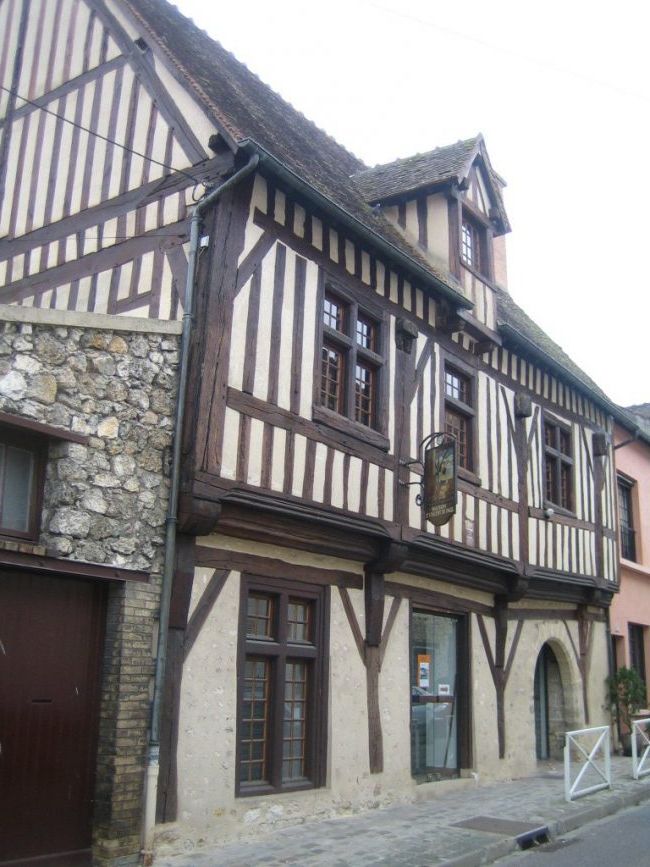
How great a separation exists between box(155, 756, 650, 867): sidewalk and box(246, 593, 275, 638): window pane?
1.71m

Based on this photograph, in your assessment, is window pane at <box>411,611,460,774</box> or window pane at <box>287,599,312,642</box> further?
window pane at <box>411,611,460,774</box>

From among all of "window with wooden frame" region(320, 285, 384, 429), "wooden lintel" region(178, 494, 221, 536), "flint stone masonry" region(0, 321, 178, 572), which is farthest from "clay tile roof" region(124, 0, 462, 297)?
"wooden lintel" region(178, 494, 221, 536)

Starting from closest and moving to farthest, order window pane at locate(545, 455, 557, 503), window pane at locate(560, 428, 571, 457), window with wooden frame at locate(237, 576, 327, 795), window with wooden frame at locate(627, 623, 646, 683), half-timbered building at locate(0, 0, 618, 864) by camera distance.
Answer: half-timbered building at locate(0, 0, 618, 864)
window with wooden frame at locate(237, 576, 327, 795)
window pane at locate(545, 455, 557, 503)
window pane at locate(560, 428, 571, 457)
window with wooden frame at locate(627, 623, 646, 683)

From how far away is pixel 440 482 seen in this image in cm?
944

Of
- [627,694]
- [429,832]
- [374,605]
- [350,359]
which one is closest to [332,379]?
[350,359]

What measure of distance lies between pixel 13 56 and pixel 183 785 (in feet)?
28.0

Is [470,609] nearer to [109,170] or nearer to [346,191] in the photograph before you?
[346,191]

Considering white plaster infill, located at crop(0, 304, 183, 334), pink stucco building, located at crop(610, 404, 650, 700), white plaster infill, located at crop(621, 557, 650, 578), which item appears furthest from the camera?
white plaster infill, located at crop(621, 557, 650, 578)

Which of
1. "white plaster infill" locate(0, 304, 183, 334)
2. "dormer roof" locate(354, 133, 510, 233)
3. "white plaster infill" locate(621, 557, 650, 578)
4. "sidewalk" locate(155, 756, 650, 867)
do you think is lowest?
"sidewalk" locate(155, 756, 650, 867)

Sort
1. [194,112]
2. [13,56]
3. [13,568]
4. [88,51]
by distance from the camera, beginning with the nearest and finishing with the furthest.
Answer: [13,568] → [194,112] → [88,51] → [13,56]

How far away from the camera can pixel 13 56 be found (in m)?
10.5

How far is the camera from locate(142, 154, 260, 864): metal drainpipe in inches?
257

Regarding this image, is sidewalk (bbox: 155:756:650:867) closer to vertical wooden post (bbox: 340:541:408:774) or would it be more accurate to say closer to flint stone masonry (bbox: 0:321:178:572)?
vertical wooden post (bbox: 340:541:408:774)

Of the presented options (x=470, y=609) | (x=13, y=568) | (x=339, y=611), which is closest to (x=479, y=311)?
(x=470, y=609)
